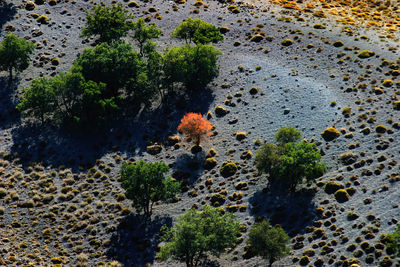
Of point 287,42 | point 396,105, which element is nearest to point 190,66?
point 287,42

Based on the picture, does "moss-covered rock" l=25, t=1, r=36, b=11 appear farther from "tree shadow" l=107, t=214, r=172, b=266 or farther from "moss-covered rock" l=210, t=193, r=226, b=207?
"moss-covered rock" l=210, t=193, r=226, b=207

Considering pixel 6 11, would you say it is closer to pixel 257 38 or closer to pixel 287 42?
pixel 257 38

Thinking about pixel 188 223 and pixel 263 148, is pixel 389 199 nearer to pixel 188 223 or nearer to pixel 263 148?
pixel 263 148

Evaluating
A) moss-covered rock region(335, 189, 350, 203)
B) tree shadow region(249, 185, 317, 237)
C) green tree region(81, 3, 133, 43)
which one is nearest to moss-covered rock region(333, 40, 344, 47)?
green tree region(81, 3, 133, 43)

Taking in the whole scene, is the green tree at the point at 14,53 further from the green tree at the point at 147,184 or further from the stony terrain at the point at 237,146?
the green tree at the point at 147,184

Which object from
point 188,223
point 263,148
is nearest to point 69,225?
point 188,223
